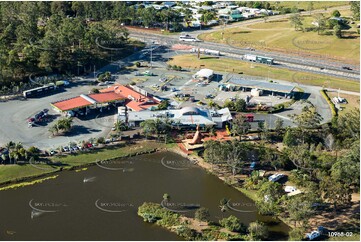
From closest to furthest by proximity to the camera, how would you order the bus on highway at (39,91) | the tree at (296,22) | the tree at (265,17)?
the bus on highway at (39,91)
the tree at (296,22)
the tree at (265,17)

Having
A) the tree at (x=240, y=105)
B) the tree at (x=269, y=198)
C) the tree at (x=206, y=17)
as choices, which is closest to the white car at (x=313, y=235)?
the tree at (x=269, y=198)

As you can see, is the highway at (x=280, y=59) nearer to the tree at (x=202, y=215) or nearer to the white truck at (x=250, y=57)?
the white truck at (x=250, y=57)

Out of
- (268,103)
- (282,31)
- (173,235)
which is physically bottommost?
(173,235)

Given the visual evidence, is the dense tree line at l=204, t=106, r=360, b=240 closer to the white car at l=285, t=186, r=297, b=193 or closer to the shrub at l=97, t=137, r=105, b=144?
the white car at l=285, t=186, r=297, b=193

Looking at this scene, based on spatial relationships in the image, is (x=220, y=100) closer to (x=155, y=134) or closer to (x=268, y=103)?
(x=268, y=103)

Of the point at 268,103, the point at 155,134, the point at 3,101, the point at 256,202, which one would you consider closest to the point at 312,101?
the point at 268,103

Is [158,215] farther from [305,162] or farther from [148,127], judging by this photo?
[148,127]

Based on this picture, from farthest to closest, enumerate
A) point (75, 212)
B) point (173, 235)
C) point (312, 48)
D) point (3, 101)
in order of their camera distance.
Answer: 1. point (312, 48)
2. point (3, 101)
3. point (75, 212)
4. point (173, 235)
